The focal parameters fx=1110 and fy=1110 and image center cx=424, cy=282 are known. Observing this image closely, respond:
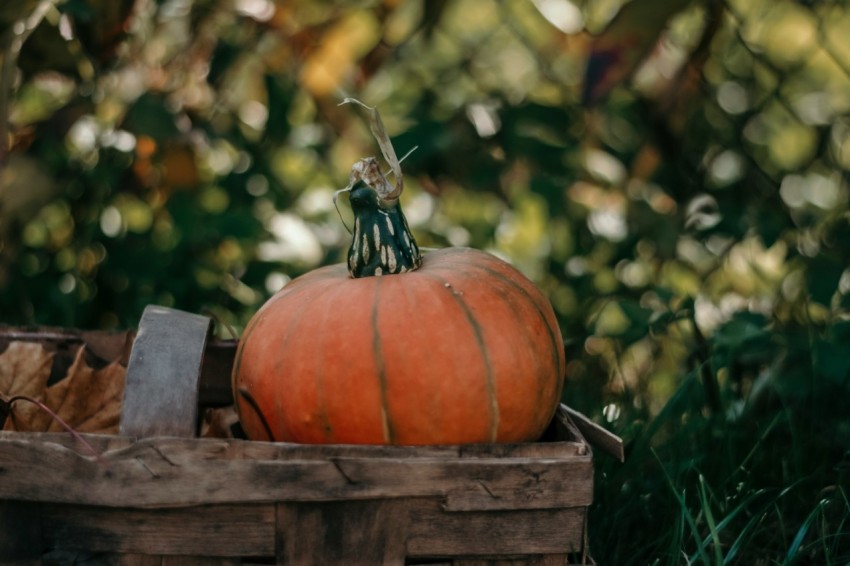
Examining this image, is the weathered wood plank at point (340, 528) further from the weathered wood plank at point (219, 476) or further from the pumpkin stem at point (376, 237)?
the pumpkin stem at point (376, 237)

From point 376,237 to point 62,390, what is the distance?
489mm

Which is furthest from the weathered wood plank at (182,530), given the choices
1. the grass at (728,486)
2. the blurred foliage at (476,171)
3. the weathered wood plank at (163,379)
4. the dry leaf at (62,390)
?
the blurred foliage at (476,171)

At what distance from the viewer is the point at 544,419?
1339mm

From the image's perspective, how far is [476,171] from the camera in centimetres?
220

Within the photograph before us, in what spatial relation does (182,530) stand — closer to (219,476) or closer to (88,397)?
(219,476)

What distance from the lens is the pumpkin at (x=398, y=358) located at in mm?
1248

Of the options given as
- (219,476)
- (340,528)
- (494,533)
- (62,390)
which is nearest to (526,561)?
(494,533)

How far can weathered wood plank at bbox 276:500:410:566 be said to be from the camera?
45.0 inches

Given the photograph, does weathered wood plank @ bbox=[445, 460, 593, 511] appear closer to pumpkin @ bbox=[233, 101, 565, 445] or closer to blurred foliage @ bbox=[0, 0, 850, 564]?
pumpkin @ bbox=[233, 101, 565, 445]

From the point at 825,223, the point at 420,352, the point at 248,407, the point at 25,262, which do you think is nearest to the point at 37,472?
the point at 248,407

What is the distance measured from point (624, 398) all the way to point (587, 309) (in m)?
0.36

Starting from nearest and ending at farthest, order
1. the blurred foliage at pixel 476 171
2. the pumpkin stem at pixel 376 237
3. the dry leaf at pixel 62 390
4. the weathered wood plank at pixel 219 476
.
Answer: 1. the weathered wood plank at pixel 219 476
2. the pumpkin stem at pixel 376 237
3. the dry leaf at pixel 62 390
4. the blurred foliage at pixel 476 171

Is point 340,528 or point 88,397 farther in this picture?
point 88,397

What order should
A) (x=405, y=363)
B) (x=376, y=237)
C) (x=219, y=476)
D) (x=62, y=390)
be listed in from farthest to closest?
(x=62, y=390) → (x=376, y=237) → (x=405, y=363) → (x=219, y=476)
